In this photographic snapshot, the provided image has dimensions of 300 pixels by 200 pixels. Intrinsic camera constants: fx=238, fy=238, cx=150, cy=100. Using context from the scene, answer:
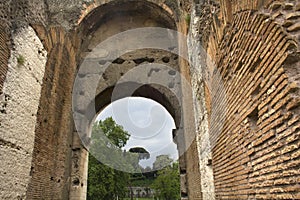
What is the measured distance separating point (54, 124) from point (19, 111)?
167cm

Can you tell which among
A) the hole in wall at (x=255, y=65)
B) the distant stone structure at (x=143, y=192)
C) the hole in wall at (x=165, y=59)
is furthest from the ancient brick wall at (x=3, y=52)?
the distant stone structure at (x=143, y=192)

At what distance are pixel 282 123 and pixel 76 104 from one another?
23.6ft

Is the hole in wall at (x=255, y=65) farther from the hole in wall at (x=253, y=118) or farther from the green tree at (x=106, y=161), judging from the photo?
the green tree at (x=106, y=161)

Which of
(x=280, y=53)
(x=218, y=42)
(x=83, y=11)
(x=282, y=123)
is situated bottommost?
(x=282, y=123)

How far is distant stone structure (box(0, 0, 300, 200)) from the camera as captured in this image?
186 centimetres

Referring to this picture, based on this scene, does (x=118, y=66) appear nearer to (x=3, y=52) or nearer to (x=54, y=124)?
(x=54, y=124)

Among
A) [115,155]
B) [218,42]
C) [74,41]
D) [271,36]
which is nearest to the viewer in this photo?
[271,36]

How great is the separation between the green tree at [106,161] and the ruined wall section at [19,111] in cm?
1231

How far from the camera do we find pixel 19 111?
5.16 meters

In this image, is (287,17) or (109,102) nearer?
(287,17)

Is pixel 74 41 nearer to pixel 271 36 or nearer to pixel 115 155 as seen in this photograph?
pixel 271 36

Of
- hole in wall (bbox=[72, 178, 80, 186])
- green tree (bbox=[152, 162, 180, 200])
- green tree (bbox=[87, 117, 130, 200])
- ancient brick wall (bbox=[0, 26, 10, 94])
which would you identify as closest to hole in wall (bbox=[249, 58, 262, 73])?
ancient brick wall (bbox=[0, 26, 10, 94])

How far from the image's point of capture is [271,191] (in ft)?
6.37

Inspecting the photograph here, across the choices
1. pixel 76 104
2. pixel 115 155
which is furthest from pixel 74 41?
pixel 115 155
